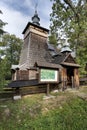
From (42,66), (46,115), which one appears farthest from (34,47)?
(46,115)

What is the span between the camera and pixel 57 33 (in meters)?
20.2

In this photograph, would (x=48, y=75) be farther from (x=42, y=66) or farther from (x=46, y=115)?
(x=46, y=115)

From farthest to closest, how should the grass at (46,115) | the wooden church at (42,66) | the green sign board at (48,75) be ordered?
the wooden church at (42,66) → the green sign board at (48,75) → the grass at (46,115)

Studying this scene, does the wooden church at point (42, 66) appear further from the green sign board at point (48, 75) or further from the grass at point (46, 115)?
the grass at point (46, 115)

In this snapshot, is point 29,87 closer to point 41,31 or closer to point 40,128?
point 40,128

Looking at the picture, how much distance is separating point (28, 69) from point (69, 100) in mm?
6936

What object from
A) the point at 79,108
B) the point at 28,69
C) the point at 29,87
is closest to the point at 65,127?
the point at 79,108

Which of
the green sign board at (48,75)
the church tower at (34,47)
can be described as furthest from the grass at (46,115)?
the church tower at (34,47)

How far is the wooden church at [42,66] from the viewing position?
10.6 m

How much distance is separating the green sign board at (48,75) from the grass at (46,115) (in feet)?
6.21

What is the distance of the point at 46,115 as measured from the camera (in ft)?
24.4

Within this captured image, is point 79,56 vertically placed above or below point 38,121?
above

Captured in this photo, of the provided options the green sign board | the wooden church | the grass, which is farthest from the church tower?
the grass

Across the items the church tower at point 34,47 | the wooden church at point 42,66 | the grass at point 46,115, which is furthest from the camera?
the church tower at point 34,47
